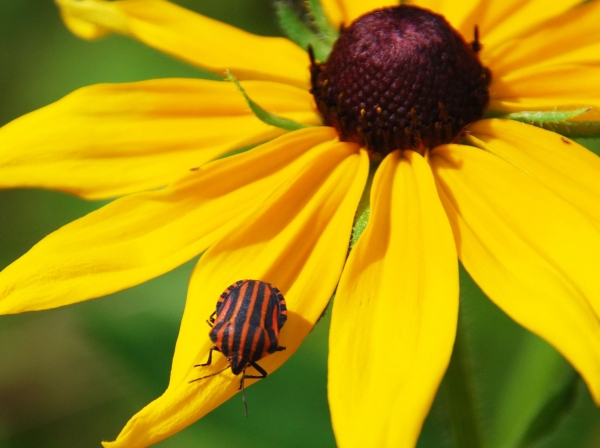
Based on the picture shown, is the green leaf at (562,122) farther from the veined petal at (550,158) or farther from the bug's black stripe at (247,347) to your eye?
the bug's black stripe at (247,347)

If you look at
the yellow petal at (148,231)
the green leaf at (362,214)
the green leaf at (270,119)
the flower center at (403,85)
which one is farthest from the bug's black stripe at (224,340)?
the flower center at (403,85)

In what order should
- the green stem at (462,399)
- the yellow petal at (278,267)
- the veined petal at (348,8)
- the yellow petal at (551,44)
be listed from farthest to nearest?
the veined petal at (348,8) → the yellow petal at (551,44) → the green stem at (462,399) → the yellow petal at (278,267)

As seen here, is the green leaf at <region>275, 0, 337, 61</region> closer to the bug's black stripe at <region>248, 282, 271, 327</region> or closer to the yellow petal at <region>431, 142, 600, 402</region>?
the yellow petal at <region>431, 142, 600, 402</region>

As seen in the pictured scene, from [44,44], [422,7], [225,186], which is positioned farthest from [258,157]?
[44,44]

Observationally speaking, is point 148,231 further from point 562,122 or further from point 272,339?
point 562,122

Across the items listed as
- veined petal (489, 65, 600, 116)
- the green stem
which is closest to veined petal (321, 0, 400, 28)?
veined petal (489, 65, 600, 116)

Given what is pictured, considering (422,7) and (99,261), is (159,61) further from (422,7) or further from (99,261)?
(99,261)
